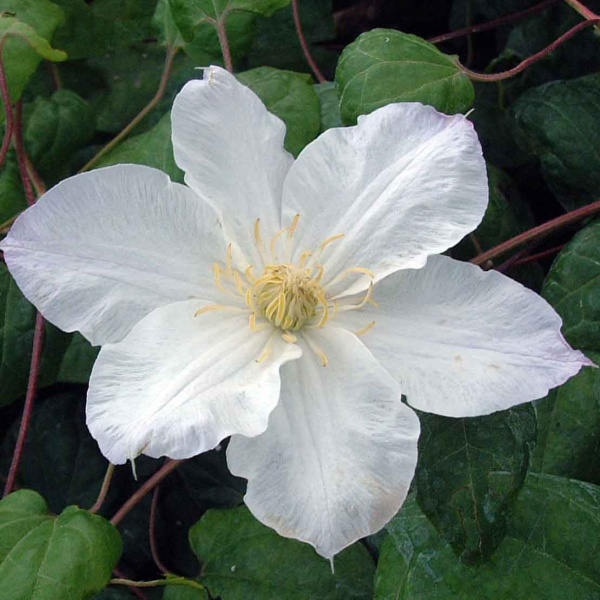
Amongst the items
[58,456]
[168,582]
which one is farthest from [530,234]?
[58,456]

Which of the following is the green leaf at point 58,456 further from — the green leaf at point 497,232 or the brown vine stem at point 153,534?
the green leaf at point 497,232

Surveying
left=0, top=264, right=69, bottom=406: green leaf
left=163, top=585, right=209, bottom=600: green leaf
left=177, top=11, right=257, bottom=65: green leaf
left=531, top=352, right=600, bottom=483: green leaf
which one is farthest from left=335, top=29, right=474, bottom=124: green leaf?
left=163, top=585, right=209, bottom=600: green leaf

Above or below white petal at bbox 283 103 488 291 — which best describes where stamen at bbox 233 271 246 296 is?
below

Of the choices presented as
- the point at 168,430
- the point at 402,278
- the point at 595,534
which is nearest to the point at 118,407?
the point at 168,430

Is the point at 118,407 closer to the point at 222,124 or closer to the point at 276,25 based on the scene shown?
the point at 222,124

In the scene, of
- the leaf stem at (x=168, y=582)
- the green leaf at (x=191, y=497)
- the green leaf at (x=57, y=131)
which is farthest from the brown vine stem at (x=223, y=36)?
the leaf stem at (x=168, y=582)

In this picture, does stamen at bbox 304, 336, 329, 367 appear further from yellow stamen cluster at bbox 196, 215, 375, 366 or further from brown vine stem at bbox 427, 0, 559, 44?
brown vine stem at bbox 427, 0, 559, 44
